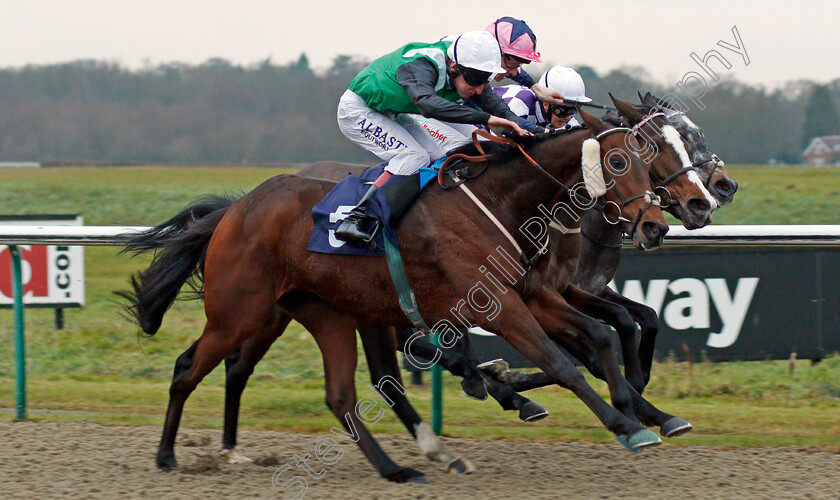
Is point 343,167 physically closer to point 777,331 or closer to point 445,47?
point 445,47

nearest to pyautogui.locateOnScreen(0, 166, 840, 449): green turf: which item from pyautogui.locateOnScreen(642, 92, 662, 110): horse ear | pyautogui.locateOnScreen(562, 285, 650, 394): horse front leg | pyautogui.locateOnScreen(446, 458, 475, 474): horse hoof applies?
pyautogui.locateOnScreen(562, 285, 650, 394): horse front leg

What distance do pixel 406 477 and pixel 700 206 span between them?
5.46 ft

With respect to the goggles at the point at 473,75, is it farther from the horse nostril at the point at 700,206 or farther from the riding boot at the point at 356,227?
the horse nostril at the point at 700,206

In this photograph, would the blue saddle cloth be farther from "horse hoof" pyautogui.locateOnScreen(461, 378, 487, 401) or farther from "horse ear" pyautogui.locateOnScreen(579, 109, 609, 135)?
"horse hoof" pyautogui.locateOnScreen(461, 378, 487, 401)

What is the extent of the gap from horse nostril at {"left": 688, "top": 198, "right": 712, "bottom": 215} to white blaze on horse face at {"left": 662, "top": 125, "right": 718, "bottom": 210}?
13 millimetres

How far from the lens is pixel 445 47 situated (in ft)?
13.8

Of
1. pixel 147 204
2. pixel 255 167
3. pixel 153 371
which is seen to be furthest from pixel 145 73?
pixel 153 371

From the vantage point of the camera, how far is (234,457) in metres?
4.48

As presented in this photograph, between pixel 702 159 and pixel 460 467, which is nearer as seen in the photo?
pixel 460 467

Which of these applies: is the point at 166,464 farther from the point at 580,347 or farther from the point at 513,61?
the point at 513,61

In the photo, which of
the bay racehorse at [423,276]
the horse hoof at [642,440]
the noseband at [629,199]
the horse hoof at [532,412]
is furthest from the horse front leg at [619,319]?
the horse hoof at [642,440]

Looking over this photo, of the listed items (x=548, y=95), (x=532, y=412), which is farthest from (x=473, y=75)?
(x=532, y=412)

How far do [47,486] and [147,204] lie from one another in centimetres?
1579

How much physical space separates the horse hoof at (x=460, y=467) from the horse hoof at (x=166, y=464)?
1.23 m
